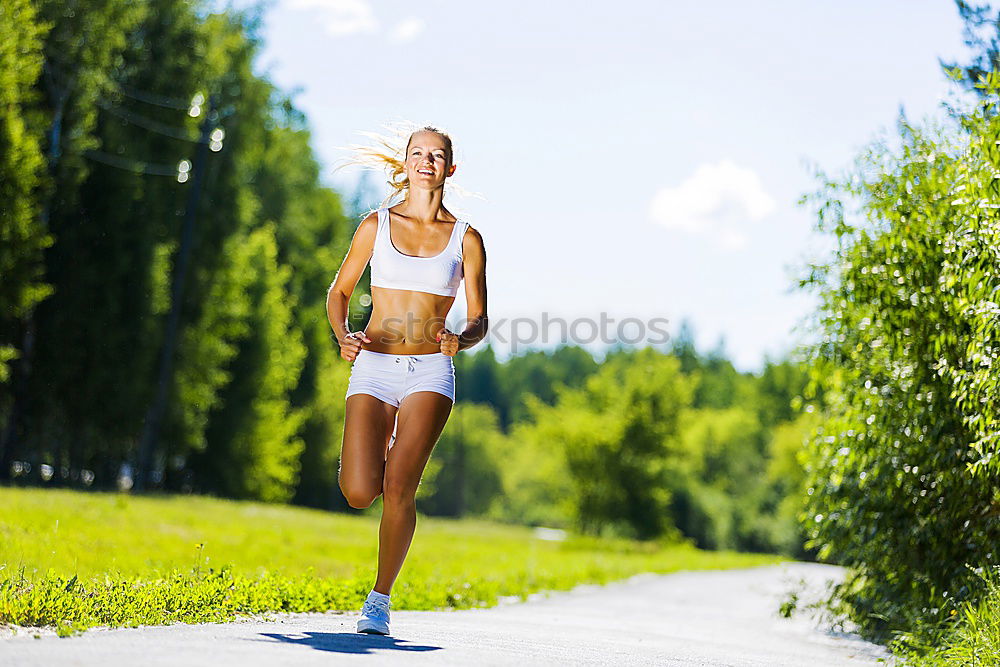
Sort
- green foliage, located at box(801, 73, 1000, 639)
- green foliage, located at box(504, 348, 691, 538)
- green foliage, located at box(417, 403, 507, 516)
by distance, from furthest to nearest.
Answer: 1. green foliage, located at box(417, 403, 507, 516)
2. green foliage, located at box(504, 348, 691, 538)
3. green foliage, located at box(801, 73, 1000, 639)

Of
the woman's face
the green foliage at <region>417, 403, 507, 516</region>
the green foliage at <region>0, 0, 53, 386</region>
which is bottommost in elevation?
the green foliage at <region>417, 403, 507, 516</region>

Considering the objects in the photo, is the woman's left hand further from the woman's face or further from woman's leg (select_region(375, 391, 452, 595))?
the woman's face

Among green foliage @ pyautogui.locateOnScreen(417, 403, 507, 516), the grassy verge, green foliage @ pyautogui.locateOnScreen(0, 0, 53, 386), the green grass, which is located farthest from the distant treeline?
green foliage @ pyautogui.locateOnScreen(417, 403, 507, 516)

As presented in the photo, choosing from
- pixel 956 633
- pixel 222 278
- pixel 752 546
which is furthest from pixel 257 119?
pixel 752 546

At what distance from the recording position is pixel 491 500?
316 feet

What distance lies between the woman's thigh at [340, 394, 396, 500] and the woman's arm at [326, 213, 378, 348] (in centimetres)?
43

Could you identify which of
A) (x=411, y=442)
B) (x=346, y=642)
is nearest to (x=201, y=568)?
(x=411, y=442)

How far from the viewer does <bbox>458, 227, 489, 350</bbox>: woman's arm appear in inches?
265

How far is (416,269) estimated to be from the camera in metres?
6.56

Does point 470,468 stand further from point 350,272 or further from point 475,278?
point 475,278

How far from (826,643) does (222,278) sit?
28.9m

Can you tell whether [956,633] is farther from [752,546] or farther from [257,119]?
[752,546]

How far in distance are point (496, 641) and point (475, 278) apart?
7.01 ft

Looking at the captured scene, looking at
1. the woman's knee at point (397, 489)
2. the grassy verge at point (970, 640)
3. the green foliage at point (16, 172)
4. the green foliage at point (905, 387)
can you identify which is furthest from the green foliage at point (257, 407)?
the woman's knee at point (397, 489)
